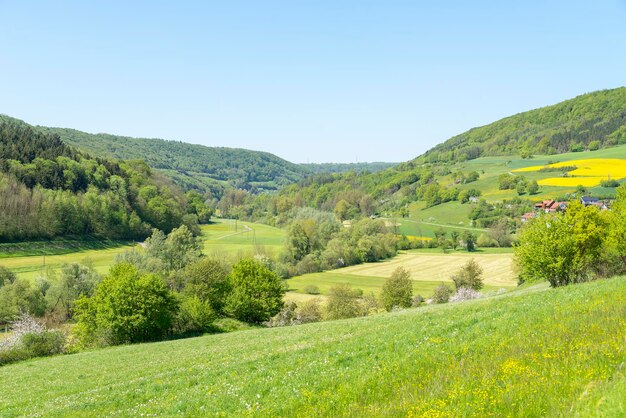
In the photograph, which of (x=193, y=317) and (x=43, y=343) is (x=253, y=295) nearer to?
(x=193, y=317)

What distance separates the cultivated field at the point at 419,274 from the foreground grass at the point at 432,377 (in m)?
69.7

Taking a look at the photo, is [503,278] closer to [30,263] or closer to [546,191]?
[546,191]

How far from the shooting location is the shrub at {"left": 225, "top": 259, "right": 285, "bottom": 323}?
62.3 meters

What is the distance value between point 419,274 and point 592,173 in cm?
11194

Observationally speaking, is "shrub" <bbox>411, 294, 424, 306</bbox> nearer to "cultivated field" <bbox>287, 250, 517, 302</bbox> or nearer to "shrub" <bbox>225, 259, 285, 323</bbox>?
"cultivated field" <bbox>287, 250, 517, 302</bbox>

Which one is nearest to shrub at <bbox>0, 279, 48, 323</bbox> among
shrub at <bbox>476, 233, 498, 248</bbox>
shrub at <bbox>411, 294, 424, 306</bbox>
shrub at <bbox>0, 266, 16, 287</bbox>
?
shrub at <bbox>0, 266, 16, 287</bbox>

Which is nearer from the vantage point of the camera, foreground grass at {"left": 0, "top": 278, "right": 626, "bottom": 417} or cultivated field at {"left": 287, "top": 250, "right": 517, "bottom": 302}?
foreground grass at {"left": 0, "top": 278, "right": 626, "bottom": 417}

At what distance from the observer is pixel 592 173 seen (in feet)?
573

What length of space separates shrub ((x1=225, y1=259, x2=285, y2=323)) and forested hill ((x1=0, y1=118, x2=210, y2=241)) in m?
87.4

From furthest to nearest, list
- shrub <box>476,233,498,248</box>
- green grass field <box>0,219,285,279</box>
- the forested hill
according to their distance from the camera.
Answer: shrub <box>476,233,498,248</box> → the forested hill → green grass field <box>0,219,285,279</box>

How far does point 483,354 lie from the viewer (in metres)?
11.8

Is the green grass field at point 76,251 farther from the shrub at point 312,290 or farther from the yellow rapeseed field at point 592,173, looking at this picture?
the yellow rapeseed field at point 592,173

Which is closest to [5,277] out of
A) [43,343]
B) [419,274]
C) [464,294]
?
[43,343]

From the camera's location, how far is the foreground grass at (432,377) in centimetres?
845
